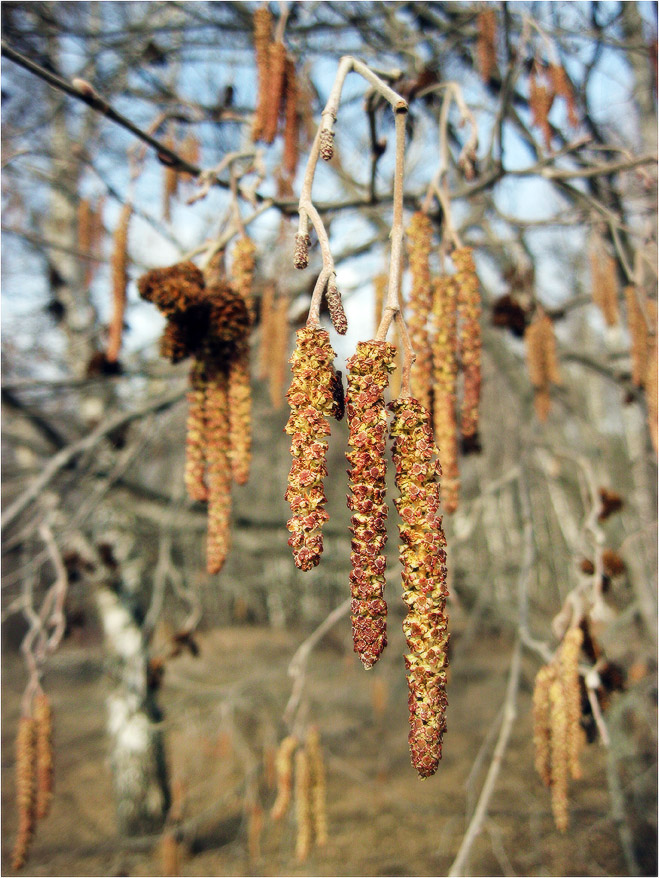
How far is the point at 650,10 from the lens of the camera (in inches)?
138

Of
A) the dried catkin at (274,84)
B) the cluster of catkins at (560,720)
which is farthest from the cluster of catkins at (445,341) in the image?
the dried catkin at (274,84)

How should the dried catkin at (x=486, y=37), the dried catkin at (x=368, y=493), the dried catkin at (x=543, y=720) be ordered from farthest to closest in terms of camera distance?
the dried catkin at (x=486, y=37) → the dried catkin at (x=543, y=720) → the dried catkin at (x=368, y=493)

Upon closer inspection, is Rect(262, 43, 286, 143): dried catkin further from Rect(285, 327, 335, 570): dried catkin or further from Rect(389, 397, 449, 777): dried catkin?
Rect(389, 397, 449, 777): dried catkin

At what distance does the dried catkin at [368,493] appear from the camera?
78 centimetres

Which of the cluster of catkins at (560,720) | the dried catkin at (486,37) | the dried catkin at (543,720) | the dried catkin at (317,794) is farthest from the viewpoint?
the dried catkin at (486,37)

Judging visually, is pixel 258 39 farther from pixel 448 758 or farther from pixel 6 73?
pixel 448 758

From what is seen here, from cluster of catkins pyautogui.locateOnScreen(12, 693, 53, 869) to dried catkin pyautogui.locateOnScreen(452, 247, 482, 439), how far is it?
2.03 m

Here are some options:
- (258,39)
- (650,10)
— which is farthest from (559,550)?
(258,39)

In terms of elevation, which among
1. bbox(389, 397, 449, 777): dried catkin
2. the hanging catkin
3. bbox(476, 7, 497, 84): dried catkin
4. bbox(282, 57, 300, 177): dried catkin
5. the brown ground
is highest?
bbox(476, 7, 497, 84): dried catkin

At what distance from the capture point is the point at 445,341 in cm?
124

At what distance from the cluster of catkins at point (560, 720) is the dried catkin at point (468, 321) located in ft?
2.70

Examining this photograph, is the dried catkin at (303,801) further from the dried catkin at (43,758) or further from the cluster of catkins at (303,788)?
the dried catkin at (43,758)

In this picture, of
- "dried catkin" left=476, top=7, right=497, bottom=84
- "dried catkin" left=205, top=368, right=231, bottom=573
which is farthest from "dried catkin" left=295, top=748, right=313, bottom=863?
"dried catkin" left=476, top=7, right=497, bottom=84

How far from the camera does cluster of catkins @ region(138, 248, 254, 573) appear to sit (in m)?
1.26
